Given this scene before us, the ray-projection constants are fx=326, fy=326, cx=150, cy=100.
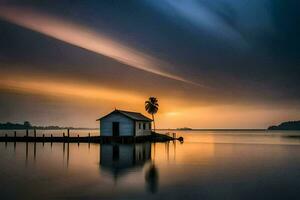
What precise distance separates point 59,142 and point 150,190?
55499mm

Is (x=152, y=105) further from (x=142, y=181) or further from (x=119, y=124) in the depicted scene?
(x=142, y=181)

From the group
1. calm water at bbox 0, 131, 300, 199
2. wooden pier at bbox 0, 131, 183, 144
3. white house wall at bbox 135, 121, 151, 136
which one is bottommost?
calm water at bbox 0, 131, 300, 199

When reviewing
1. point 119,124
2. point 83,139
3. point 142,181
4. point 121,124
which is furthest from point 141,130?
point 142,181

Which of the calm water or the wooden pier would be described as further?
the wooden pier

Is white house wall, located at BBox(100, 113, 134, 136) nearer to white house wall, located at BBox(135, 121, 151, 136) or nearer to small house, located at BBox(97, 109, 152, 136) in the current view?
small house, located at BBox(97, 109, 152, 136)

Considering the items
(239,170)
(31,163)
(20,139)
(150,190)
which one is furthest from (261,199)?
(20,139)

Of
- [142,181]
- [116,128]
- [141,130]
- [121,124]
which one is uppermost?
[121,124]

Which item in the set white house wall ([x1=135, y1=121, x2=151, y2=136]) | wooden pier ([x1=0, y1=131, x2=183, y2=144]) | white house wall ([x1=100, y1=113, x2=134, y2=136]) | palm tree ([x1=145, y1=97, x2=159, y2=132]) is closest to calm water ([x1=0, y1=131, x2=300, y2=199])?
wooden pier ([x1=0, y1=131, x2=183, y2=144])

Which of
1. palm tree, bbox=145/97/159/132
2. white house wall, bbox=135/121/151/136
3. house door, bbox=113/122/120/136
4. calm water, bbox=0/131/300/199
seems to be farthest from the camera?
palm tree, bbox=145/97/159/132

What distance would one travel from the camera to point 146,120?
238 ft

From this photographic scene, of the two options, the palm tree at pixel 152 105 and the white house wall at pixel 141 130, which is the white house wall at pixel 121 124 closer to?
the white house wall at pixel 141 130

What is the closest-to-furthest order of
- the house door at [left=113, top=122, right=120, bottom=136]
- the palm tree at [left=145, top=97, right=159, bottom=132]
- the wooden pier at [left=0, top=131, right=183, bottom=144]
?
the wooden pier at [left=0, top=131, right=183, bottom=144] < the house door at [left=113, top=122, right=120, bottom=136] < the palm tree at [left=145, top=97, right=159, bottom=132]

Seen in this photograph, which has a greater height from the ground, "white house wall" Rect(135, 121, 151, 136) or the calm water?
"white house wall" Rect(135, 121, 151, 136)

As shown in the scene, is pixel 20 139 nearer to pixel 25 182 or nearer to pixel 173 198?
pixel 25 182
